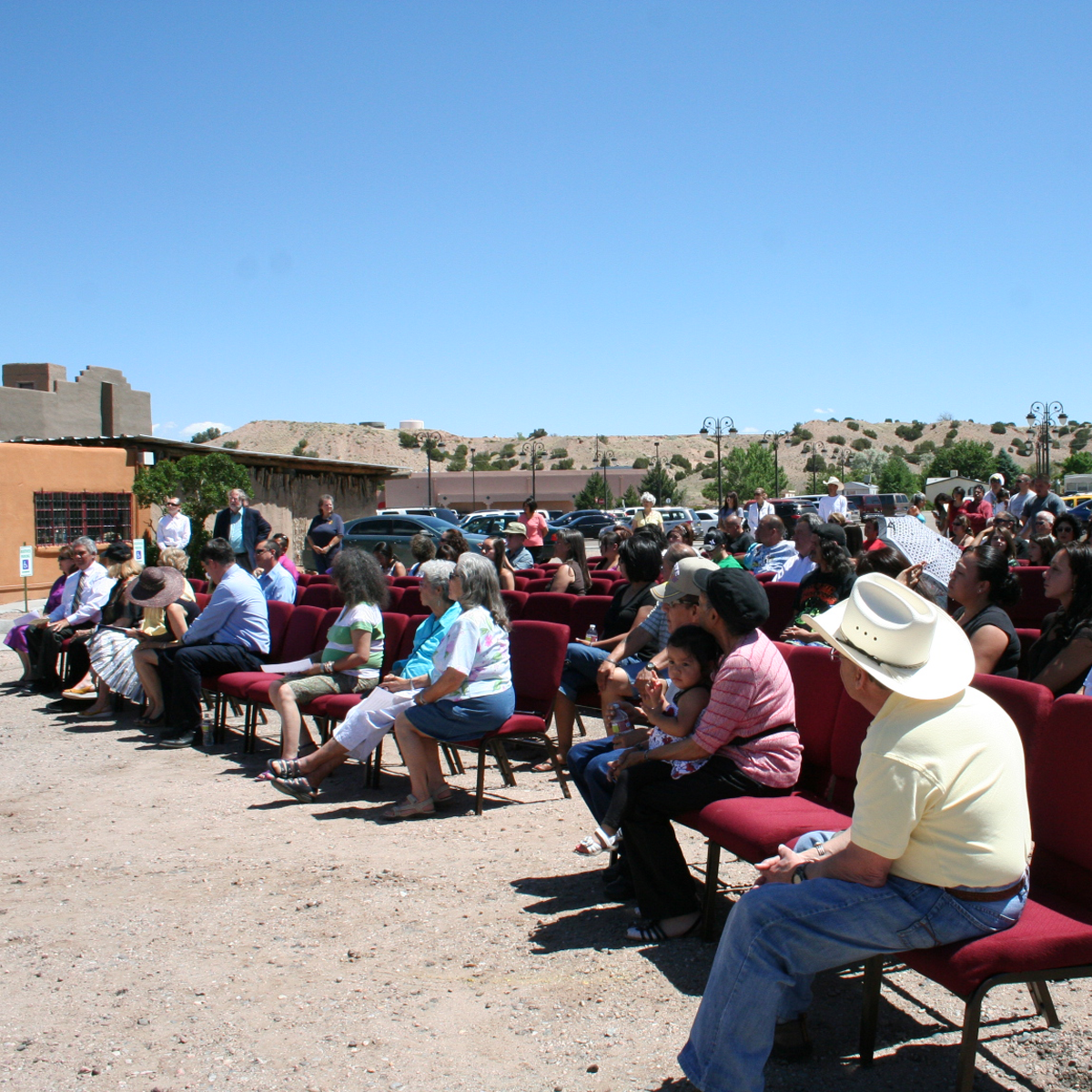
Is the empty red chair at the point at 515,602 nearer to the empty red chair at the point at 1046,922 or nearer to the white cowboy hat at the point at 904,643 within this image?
the empty red chair at the point at 1046,922

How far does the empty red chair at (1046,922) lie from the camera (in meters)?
2.49

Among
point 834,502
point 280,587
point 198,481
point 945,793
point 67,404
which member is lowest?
point 280,587

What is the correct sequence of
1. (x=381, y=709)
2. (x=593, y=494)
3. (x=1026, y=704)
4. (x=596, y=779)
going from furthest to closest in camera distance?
(x=593, y=494) → (x=381, y=709) → (x=596, y=779) → (x=1026, y=704)

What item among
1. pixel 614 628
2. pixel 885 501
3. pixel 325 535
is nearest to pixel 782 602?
pixel 614 628

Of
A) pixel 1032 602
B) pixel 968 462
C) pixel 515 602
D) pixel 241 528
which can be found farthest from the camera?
pixel 968 462

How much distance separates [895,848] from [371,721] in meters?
3.69

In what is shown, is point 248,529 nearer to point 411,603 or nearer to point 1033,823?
point 411,603

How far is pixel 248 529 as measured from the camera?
12.7m

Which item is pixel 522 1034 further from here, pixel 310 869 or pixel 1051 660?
pixel 1051 660

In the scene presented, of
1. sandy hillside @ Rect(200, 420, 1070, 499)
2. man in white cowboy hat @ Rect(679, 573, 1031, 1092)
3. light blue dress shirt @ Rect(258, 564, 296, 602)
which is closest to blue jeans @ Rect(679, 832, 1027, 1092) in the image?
man in white cowboy hat @ Rect(679, 573, 1031, 1092)

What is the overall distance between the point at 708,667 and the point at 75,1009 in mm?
2525

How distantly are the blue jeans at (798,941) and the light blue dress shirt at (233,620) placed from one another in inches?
221

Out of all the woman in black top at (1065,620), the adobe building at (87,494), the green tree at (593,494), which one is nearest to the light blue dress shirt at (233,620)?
the woman in black top at (1065,620)

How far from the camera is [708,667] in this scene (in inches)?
158
